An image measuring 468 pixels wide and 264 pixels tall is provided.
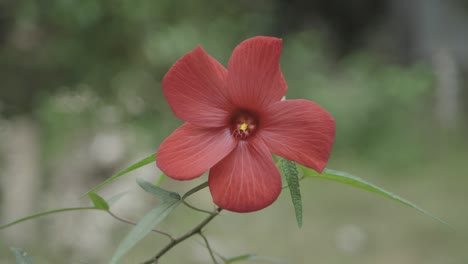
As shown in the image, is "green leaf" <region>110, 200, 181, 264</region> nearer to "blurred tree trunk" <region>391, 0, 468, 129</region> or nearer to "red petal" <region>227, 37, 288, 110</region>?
"red petal" <region>227, 37, 288, 110</region>

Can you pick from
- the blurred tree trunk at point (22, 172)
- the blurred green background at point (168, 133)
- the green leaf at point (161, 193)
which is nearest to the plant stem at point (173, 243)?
the green leaf at point (161, 193)

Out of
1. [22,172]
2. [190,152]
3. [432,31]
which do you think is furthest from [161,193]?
[432,31]

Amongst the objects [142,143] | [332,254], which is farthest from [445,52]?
[142,143]

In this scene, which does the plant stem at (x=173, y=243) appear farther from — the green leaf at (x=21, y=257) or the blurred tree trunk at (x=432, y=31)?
the blurred tree trunk at (x=432, y=31)

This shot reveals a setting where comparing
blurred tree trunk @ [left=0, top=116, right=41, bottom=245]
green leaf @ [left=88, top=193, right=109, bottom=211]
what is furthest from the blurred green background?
green leaf @ [left=88, top=193, right=109, bottom=211]

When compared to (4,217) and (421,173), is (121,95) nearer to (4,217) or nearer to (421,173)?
(4,217)

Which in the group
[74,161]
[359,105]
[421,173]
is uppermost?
[74,161]

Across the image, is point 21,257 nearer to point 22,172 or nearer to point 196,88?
point 196,88
